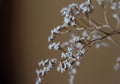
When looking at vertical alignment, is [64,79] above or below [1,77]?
below

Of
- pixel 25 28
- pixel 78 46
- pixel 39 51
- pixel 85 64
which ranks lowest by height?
pixel 78 46

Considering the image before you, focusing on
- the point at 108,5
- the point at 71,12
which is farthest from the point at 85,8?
the point at 108,5

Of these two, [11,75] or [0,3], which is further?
[11,75]

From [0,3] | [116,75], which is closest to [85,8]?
[116,75]

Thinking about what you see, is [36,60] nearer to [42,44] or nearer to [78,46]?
[42,44]

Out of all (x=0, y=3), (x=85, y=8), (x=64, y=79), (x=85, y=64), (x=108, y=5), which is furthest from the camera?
(x=0, y=3)

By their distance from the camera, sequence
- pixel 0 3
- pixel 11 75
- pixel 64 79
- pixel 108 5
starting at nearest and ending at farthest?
pixel 108 5 → pixel 64 79 → pixel 0 3 → pixel 11 75
